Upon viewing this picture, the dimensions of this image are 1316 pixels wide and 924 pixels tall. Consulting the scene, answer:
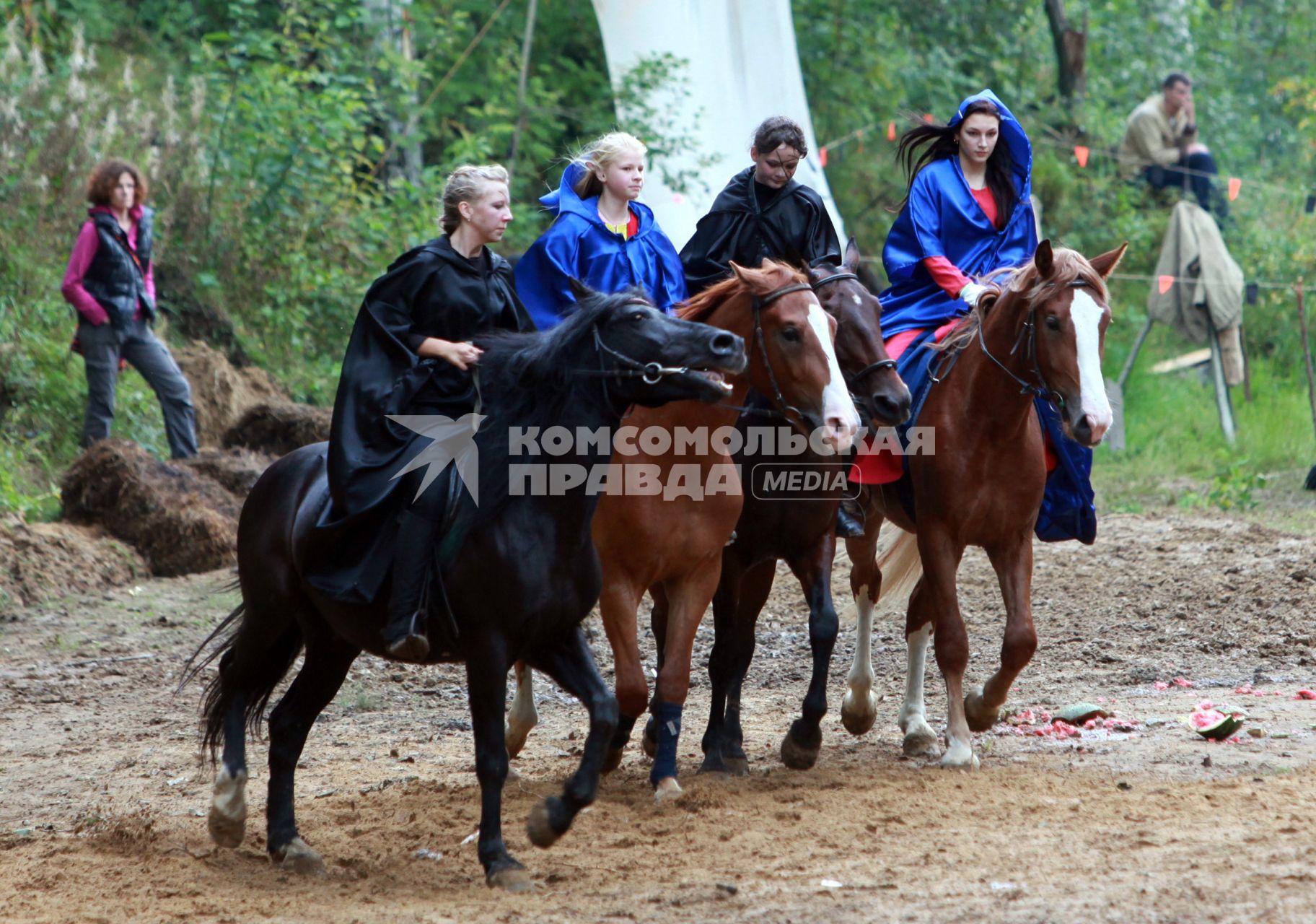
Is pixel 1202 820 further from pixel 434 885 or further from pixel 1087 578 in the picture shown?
pixel 1087 578

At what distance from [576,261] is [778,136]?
112 centimetres

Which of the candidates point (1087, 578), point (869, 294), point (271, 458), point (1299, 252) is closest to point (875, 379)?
point (869, 294)

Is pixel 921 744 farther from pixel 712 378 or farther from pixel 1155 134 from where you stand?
pixel 1155 134

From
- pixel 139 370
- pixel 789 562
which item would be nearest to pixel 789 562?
pixel 789 562

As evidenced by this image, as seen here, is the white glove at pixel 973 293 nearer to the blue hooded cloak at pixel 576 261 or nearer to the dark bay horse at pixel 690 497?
the dark bay horse at pixel 690 497

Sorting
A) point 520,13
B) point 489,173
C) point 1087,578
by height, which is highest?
point 520,13

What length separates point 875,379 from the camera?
5.39 metres

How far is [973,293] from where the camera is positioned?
6074mm

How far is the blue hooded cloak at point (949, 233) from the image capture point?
667 centimetres

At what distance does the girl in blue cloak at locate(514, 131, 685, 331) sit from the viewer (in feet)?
19.4

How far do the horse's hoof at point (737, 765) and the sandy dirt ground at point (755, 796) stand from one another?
0.29ft

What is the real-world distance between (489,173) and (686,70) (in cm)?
979

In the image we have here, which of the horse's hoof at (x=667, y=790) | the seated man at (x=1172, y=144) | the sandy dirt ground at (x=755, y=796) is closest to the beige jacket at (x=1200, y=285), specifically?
the seated man at (x=1172, y=144)

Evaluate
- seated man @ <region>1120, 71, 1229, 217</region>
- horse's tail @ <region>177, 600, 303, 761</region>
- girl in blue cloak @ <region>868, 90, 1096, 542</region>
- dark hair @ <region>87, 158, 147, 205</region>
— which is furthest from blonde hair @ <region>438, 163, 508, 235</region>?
seated man @ <region>1120, 71, 1229, 217</region>
